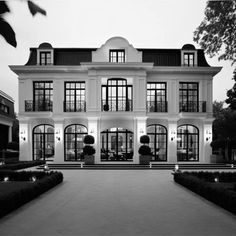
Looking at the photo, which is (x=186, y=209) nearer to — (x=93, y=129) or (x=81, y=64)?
(x=93, y=129)

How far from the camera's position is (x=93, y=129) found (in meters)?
22.9

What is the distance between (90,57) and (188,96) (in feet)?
29.4

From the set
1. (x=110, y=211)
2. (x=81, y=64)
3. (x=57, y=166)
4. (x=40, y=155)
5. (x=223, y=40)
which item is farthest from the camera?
(x=40, y=155)

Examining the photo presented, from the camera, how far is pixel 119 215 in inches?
284

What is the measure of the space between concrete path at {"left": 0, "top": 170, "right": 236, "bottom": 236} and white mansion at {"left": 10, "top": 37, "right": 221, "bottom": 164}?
42.5ft

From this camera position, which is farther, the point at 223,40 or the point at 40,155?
the point at 40,155

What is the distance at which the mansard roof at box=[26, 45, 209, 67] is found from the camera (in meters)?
24.8

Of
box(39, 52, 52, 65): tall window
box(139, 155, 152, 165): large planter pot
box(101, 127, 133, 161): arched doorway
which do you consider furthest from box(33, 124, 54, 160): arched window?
box(139, 155, 152, 165): large planter pot

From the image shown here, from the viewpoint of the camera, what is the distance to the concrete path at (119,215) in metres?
5.93

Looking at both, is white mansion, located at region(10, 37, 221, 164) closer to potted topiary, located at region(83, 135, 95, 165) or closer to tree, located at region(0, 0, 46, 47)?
potted topiary, located at region(83, 135, 95, 165)

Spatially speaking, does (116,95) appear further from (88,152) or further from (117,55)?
(88,152)

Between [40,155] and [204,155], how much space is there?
44.6ft

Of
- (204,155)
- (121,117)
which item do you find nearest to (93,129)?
(121,117)

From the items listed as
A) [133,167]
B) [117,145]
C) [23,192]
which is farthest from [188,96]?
[23,192]
